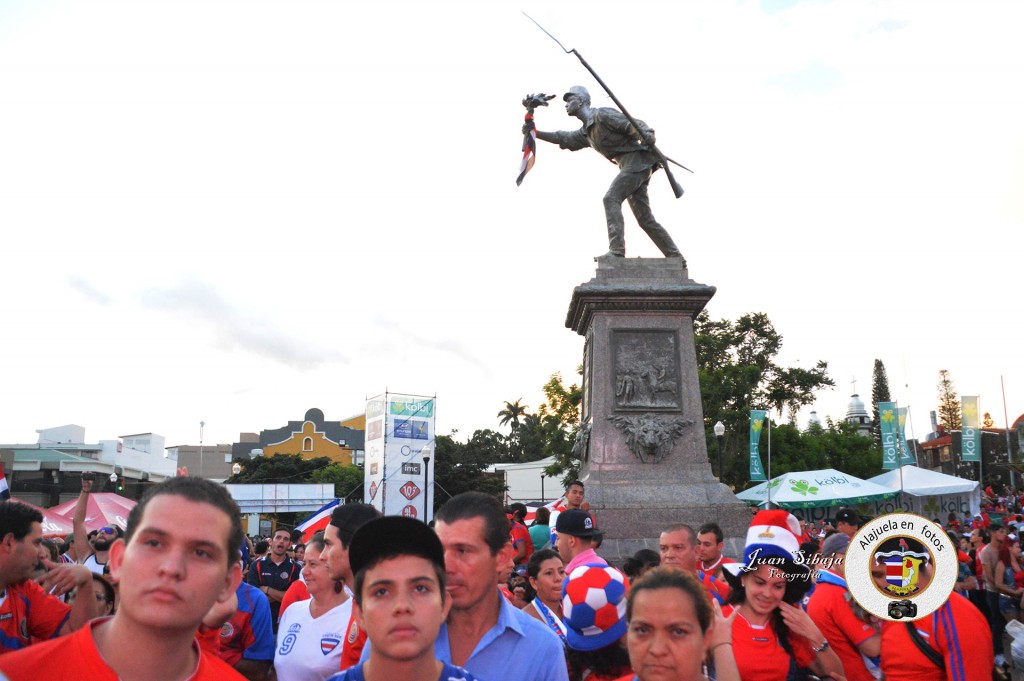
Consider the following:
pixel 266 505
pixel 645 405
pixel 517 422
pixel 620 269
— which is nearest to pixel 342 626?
pixel 645 405

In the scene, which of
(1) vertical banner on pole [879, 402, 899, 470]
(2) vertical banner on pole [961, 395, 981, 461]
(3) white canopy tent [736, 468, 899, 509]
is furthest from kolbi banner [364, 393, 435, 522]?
(2) vertical banner on pole [961, 395, 981, 461]

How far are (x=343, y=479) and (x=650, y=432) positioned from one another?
57.2m

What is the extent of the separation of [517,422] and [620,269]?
91.3 meters

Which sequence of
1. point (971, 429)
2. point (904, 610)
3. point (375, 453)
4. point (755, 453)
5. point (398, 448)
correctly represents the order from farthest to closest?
1. point (375, 453)
2. point (398, 448)
3. point (971, 429)
4. point (755, 453)
5. point (904, 610)

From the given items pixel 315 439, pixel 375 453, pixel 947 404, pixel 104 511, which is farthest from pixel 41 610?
pixel 947 404

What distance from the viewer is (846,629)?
16.0 feet

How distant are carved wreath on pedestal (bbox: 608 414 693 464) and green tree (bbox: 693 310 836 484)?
27377 mm

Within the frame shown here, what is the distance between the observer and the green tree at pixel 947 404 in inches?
4176

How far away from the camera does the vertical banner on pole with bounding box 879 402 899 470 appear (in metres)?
27.8

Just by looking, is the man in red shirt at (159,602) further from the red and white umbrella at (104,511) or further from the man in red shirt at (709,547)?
the red and white umbrella at (104,511)

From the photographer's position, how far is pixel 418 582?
9.33 ft

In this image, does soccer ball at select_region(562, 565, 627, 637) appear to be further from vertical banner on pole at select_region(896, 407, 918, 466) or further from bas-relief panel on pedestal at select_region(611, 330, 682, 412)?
vertical banner on pole at select_region(896, 407, 918, 466)

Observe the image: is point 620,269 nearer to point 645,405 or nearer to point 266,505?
point 645,405

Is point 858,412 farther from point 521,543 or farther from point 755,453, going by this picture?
point 521,543
